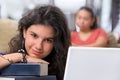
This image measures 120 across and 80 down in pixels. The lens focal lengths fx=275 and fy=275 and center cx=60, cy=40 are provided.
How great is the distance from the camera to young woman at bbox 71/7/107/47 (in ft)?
8.40

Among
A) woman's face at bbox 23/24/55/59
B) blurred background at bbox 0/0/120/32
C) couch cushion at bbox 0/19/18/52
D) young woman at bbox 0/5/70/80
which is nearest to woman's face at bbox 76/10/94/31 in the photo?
blurred background at bbox 0/0/120/32

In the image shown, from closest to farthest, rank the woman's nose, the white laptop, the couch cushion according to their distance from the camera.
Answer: the white laptop < the woman's nose < the couch cushion

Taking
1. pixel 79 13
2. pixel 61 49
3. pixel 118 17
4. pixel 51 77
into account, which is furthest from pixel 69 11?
pixel 51 77

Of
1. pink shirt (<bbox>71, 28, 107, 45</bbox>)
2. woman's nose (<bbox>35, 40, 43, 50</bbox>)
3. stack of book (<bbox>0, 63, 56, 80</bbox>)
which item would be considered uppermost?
woman's nose (<bbox>35, 40, 43, 50</bbox>)

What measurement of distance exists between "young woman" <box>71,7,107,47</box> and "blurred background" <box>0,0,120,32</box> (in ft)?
0.85

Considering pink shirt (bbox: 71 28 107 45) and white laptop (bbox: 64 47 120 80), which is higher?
white laptop (bbox: 64 47 120 80)

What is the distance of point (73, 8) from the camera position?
9.69ft

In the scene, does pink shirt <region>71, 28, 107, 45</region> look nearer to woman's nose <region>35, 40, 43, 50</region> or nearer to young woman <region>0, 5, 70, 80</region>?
young woman <region>0, 5, 70, 80</region>

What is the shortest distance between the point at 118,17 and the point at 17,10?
109 centimetres

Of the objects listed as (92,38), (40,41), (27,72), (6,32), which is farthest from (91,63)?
(92,38)

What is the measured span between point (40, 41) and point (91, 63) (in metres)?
0.39

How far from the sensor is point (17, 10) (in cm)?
296

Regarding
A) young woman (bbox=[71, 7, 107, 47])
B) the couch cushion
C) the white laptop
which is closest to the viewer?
the white laptop

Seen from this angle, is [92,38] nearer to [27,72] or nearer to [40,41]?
[40,41]
